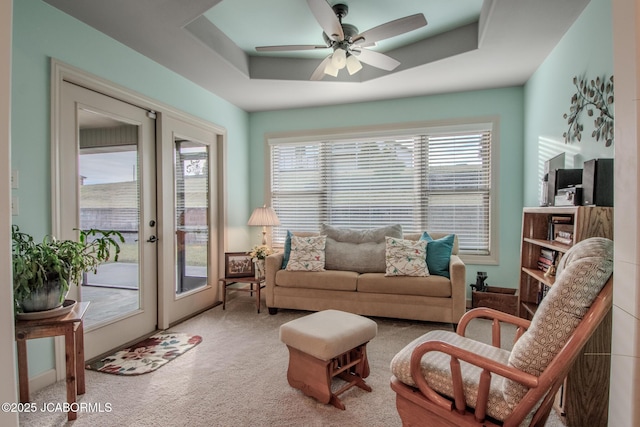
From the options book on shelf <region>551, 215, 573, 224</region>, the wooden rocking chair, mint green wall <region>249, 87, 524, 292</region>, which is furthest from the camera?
mint green wall <region>249, 87, 524, 292</region>

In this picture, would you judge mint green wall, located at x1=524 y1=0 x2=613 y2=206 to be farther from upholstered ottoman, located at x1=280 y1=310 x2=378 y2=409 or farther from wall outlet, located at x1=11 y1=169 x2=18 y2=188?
wall outlet, located at x1=11 y1=169 x2=18 y2=188

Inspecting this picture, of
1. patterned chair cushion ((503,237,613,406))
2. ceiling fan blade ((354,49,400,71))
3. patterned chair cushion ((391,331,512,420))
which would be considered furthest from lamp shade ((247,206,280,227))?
patterned chair cushion ((503,237,613,406))

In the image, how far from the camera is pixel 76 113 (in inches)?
97.1

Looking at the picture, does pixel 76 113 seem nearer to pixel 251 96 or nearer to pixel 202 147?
pixel 202 147

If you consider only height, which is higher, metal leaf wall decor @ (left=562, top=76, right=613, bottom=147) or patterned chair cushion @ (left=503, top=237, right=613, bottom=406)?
metal leaf wall decor @ (left=562, top=76, right=613, bottom=147)

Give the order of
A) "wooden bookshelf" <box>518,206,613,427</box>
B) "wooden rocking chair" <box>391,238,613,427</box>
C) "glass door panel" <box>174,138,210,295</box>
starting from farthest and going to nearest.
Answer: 1. "glass door panel" <box>174,138,210,295</box>
2. "wooden bookshelf" <box>518,206,613,427</box>
3. "wooden rocking chair" <box>391,238,613,427</box>

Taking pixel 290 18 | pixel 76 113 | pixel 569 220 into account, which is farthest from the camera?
pixel 290 18

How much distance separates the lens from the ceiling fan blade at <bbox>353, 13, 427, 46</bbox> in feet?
7.37

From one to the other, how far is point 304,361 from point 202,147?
2841mm

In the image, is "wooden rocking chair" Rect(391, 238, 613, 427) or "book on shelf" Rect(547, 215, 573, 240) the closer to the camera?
"wooden rocking chair" Rect(391, 238, 613, 427)

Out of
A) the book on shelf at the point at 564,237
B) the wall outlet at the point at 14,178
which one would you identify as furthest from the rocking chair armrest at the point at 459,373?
the wall outlet at the point at 14,178

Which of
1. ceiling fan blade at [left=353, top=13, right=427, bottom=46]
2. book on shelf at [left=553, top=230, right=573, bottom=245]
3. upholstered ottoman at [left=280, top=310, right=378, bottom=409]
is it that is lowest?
upholstered ottoman at [left=280, top=310, right=378, bottom=409]

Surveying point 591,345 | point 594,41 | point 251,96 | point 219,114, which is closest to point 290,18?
point 251,96

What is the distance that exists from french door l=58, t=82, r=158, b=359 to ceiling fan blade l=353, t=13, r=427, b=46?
214cm
